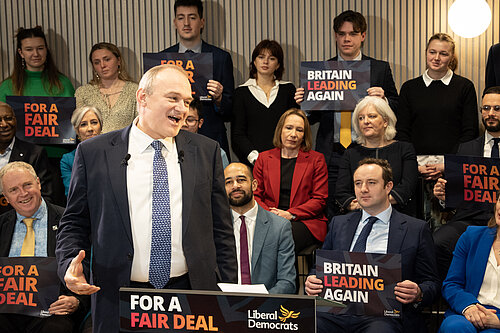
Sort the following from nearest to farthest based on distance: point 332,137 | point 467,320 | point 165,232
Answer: point 165,232 < point 467,320 < point 332,137

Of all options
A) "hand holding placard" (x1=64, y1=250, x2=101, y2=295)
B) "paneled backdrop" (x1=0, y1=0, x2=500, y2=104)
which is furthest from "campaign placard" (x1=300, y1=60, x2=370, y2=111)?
"hand holding placard" (x1=64, y1=250, x2=101, y2=295)

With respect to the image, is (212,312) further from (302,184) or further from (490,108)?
(490,108)

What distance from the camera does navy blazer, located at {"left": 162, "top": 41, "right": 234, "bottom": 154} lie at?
5391 millimetres

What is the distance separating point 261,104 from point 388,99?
0.98 m

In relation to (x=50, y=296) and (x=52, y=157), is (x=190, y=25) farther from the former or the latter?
(x=50, y=296)

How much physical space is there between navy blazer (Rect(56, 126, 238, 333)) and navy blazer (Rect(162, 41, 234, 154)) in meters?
3.00


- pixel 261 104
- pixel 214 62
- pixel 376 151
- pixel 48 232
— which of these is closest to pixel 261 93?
pixel 261 104

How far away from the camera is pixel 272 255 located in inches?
163

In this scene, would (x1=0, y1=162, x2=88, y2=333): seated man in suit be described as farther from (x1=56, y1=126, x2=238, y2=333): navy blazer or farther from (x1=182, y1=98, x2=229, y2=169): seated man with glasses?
(x1=56, y1=126, x2=238, y2=333): navy blazer

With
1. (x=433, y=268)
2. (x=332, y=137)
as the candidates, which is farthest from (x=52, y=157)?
(x=433, y=268)

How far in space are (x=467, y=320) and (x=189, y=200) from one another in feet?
6.31

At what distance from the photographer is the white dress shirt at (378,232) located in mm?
3975

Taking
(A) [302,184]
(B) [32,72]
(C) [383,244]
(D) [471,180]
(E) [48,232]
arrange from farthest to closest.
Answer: (B) [32,72] → (A) [302,184] → (E) [48,232] → (D) [471,180] → (C) [383,244]

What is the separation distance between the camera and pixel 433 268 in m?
3.87
